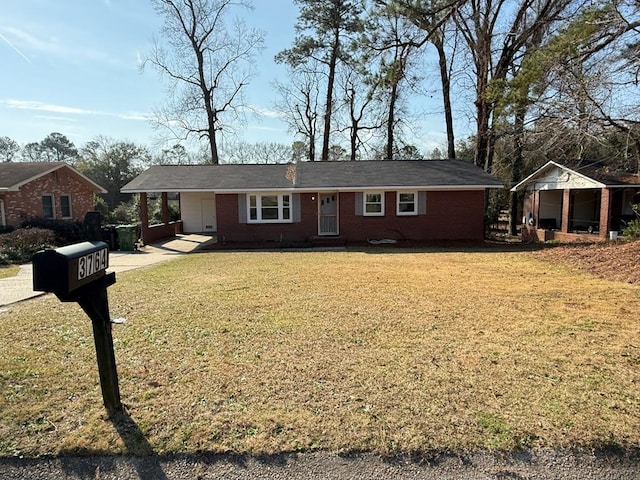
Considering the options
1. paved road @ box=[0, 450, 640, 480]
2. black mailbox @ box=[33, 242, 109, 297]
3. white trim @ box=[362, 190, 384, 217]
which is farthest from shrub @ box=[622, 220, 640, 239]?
black mailbox @ box=[33, 242, 109, 297]

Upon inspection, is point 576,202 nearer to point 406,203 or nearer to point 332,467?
point 406,203

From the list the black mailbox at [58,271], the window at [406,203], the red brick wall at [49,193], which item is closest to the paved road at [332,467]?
the black mailbox at [58,271]

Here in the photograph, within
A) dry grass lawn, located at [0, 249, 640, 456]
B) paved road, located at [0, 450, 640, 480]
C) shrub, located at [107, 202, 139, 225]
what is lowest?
paved road, located at [0, 450, 640, 480]

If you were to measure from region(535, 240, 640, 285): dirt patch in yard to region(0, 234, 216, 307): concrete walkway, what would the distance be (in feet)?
40.1

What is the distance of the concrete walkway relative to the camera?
8156 mm

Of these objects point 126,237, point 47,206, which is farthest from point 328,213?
point 47,206

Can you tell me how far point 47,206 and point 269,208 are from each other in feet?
39.8

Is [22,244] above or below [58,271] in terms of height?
below

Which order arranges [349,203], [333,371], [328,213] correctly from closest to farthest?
[333,371]
[349,203]
[328,213]

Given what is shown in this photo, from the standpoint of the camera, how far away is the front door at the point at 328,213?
18875 mm

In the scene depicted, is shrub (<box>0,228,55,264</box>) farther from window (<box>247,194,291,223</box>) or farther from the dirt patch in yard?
the dirt patch in yard

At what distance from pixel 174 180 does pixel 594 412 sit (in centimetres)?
1861

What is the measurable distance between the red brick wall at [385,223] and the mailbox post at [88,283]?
14.5m

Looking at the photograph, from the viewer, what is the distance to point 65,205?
22.0 m
